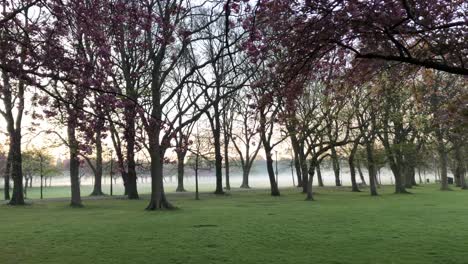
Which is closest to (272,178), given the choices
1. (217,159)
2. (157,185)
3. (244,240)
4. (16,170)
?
(217,159)

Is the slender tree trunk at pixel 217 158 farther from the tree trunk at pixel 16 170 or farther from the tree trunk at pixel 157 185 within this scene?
the tree trunk at pixel 157 185

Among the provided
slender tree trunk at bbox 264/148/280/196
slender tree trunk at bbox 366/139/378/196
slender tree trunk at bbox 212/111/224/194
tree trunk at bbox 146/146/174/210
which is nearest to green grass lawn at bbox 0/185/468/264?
tree trunk at bbox 146/146/174/210

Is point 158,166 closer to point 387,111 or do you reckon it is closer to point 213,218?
point 213,218

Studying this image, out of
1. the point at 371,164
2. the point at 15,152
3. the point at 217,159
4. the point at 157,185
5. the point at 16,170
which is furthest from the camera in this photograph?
the point at 217,159

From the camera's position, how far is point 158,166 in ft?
81.5

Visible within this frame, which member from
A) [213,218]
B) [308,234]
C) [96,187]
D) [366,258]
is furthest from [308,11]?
[96,187]

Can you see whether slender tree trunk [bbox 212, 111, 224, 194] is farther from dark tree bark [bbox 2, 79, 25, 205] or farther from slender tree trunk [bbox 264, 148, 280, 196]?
dark tree bark [bbox 2, 79, 25, 205]

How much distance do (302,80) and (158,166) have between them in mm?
15939

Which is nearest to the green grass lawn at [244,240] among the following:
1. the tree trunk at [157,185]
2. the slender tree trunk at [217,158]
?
the tree trunk at [157,185]

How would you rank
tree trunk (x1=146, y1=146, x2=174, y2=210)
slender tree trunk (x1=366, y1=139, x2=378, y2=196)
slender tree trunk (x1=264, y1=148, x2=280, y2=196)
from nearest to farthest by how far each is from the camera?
tree trunk (x1=146, y1=146, x2=174, y2=210) → slender tree trunk (x1=366, y1=139, x2=378, y2=196) → slender tree trunk (x1=264, y1=148, x2=280, y2=196)

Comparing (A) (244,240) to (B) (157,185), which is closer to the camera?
(A) (244,240)

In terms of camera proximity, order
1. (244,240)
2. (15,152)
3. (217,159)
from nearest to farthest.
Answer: (244,240) → (15,152) → (217,159)

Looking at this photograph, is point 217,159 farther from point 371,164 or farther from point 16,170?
point 16,170

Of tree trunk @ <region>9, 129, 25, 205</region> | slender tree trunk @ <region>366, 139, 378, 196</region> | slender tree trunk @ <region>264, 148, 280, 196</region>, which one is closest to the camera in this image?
tree trunk @ <region>9, 129, 25, 205</region>
